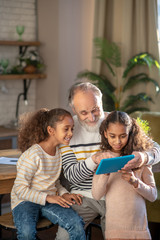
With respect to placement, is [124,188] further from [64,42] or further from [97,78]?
[64,42]

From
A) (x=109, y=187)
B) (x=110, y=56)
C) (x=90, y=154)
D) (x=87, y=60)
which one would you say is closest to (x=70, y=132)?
(x=90, y=154)

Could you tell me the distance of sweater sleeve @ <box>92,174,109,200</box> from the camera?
87.2 inches

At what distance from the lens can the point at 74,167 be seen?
241 centimetres

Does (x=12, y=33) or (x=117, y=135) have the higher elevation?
(x=12, y=33)

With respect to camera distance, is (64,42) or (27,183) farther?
(64,42)

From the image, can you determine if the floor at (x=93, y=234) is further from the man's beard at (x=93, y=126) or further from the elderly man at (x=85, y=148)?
the man's beard at (x=93, y=126)

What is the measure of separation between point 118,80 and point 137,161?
2.94 metres

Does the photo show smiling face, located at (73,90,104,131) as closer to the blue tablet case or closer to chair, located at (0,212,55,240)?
the blue tablet case

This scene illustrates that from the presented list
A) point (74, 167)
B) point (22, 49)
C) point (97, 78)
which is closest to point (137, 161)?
point (74, 167)

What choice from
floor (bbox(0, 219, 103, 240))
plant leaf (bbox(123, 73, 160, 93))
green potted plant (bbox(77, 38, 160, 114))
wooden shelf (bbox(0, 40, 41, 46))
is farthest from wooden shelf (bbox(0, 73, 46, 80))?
floor (bbox(0, 219, 103, 240))

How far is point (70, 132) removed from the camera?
2.40 meters

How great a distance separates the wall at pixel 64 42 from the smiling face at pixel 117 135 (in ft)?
10.3

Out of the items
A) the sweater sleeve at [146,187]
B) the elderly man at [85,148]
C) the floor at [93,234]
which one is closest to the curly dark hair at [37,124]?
the elderly man at [85,148]

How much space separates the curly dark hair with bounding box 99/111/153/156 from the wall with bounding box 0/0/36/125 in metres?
3.19
